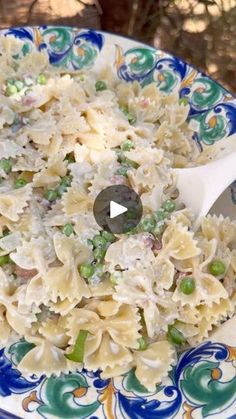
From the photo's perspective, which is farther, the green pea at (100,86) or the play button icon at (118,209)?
the green pea at (100,86)

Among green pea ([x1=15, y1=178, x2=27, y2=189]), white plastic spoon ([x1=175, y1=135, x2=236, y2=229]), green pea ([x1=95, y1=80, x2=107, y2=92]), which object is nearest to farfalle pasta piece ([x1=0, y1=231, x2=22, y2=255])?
green pea ([x1=15, y1=178, x2=27, y2=189])

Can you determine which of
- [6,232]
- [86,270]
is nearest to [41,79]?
[6,232]

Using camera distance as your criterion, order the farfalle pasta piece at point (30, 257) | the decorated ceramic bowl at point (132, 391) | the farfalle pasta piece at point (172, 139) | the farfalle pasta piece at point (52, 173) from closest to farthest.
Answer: the decorated ceramic bowl at point (132, 391), the farfalle pasta piece at point (30, 257), the farfalle pasta piece at point (52, 173), the farfalle pasta piece at point (172, 139)

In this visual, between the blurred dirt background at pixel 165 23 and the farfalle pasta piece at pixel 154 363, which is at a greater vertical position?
the blurred dirt background at pixel 165 23

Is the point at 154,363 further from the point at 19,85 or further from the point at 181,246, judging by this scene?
the point at 19,85

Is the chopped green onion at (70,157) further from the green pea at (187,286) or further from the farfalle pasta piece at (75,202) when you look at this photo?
the green pea at (187,286)

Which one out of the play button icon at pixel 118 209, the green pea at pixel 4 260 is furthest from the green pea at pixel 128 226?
the green pea at pixel 4 260
